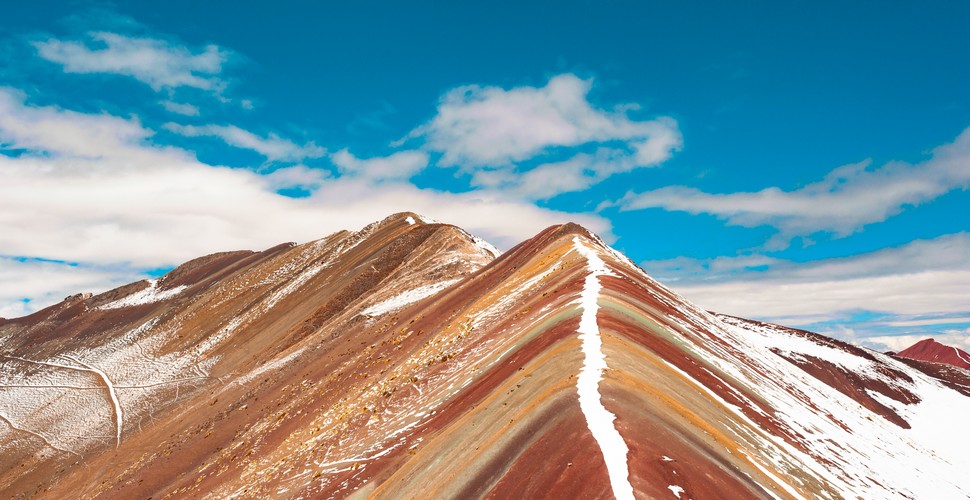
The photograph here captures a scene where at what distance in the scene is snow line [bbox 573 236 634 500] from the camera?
12531mm

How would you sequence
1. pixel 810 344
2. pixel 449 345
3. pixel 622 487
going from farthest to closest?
1. pixel 810 344
2. pixel 449 345
3. pixel 622 487

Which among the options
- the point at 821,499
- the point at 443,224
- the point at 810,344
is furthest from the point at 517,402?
the point at 810,344

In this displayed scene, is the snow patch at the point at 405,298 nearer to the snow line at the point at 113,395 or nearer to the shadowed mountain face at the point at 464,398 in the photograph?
the shadowed mountain face at the point at 464,398

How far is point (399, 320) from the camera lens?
53219 mm

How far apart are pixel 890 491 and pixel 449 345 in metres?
22.9

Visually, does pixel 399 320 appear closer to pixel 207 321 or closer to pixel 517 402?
pixel 517 402

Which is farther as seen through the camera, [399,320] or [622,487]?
[399,320]

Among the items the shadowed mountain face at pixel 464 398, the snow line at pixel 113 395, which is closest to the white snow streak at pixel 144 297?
the shadowed mountain face at pixel 464 398

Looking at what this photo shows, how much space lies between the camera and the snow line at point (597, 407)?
1253cm

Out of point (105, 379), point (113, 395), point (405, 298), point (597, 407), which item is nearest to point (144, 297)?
point (105, 379)

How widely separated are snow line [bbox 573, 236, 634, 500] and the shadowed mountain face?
0.08 metres

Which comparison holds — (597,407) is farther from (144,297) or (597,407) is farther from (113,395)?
(144,297)

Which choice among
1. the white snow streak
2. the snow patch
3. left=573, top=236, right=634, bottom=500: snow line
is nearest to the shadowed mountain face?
left=573, top=236, right=634, bottom=500: snow line

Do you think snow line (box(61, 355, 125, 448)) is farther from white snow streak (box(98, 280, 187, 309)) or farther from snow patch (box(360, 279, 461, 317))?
snow patch (box(360, 279, 461, 317))
